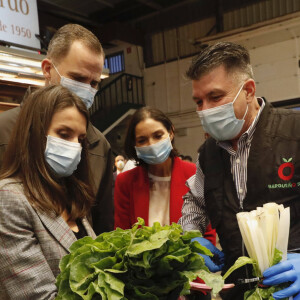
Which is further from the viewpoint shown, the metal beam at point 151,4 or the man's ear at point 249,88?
the metal beam at point 151,4

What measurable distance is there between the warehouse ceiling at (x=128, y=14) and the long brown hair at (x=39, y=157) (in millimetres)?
10459

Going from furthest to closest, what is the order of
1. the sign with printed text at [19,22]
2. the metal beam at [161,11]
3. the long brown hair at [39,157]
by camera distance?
the metal beam at [161,11] → the sign with printed text at [19,22] → the long brown hair at [39,157]

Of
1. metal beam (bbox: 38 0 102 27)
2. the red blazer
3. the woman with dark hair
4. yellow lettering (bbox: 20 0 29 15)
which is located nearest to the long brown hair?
the woman with dark hair

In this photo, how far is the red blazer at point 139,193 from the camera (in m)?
2.66

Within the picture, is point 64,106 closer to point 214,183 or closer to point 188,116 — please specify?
point 214,183

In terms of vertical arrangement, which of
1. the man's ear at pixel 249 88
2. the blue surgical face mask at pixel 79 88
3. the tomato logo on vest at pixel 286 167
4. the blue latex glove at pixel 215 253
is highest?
the blue surgical face mask at pixel 79 88

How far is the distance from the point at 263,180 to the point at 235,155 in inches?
8.1

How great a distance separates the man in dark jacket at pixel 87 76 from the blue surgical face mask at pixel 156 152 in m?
0.45

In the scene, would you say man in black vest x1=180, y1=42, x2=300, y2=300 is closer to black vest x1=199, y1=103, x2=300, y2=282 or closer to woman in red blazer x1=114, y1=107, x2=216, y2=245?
black vest x1=199, y1=103, x2=300, y2=282

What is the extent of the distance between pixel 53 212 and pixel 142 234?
58cm

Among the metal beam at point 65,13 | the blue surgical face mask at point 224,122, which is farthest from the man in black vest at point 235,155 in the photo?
the metal beam at point 65,13

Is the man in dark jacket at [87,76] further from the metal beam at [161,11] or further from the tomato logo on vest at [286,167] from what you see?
the metal beam at [161,11]

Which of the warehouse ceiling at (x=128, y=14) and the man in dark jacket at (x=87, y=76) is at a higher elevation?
the warehouse ceiling at (x=128, y=14)

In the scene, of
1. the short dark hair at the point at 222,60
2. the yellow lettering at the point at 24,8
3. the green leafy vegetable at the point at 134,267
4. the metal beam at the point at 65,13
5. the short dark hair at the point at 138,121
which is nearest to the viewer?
the green leafy vegetable at the point at 134,267
